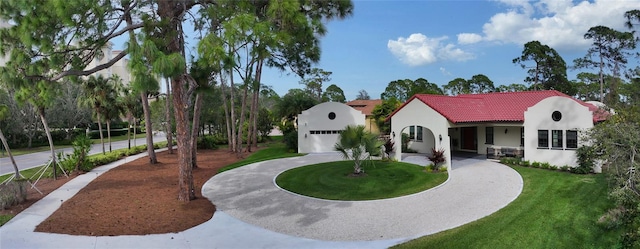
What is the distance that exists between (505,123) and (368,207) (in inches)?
475

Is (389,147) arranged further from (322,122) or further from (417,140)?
(322,122)

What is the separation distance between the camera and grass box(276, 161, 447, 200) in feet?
44.8

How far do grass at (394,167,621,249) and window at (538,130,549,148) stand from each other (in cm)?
488

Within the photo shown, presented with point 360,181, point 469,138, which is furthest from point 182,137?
point 469,138

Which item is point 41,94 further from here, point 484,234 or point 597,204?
Answer: point 597,204

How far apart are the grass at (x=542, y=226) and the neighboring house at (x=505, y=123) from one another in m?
4.59

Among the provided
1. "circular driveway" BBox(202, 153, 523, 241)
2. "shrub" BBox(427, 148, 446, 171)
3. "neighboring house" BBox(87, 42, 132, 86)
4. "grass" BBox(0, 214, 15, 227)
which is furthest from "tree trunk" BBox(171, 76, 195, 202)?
"shrub" BBox(427, 148, 446, 171)

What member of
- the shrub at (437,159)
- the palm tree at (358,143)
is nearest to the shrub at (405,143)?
the shrub at (437,159)

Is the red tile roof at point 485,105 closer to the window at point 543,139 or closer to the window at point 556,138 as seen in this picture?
the window at point 543,139

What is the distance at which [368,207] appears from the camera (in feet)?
38.6

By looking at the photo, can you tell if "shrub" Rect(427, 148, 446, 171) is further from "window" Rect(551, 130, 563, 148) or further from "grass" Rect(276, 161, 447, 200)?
"window" Rect(551, 130, 563, 148)

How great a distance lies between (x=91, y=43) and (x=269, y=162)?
1266 cm

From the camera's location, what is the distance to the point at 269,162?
72.8 feet

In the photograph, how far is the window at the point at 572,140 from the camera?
16972mm
